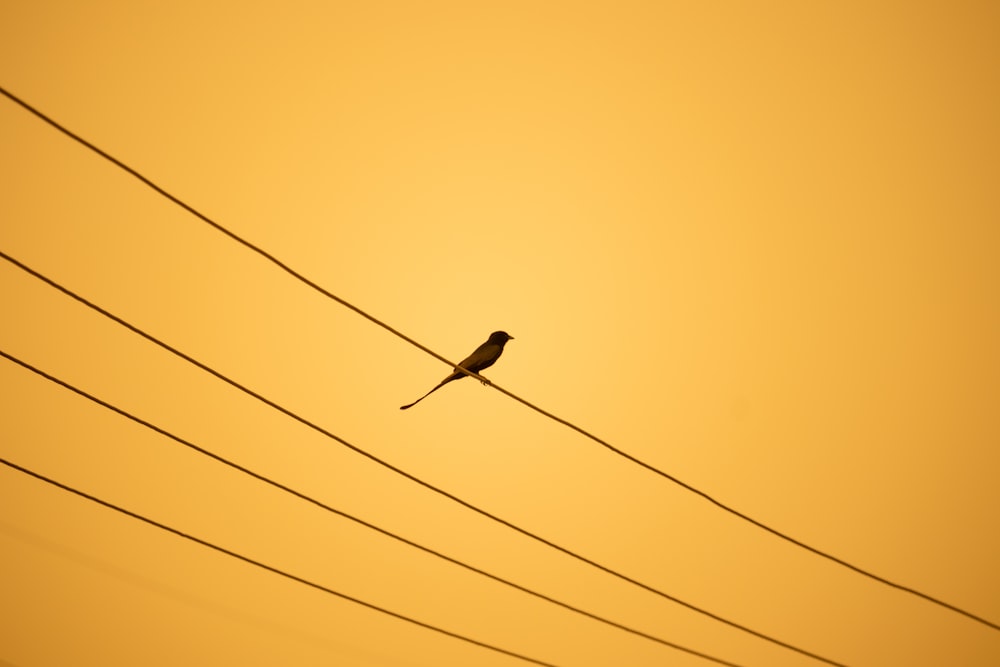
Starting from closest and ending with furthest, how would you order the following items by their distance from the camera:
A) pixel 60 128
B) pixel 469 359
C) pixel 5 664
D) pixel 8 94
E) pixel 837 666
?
pixel 8 94 < pixel 60 128 < pixel 837 666 < pixel 469 359 < pixel 5 664

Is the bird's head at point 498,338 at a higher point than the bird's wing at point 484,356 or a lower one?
higher

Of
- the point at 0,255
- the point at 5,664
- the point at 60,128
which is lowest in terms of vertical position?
the point at 5,664

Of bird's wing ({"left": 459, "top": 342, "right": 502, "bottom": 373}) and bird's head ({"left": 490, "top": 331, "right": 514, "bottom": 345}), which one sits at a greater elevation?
bird's head ({"left": 490, "top": 331, "right": 514, "bottom": 345})

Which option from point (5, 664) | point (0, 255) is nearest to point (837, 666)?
point (0, 255)

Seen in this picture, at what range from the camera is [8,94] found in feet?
10.5

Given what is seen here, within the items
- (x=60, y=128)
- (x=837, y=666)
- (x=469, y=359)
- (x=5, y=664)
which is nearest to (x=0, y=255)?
(x=60, y=128)

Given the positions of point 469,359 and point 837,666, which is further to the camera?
point 469,359

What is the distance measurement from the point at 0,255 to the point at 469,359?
5444 mm

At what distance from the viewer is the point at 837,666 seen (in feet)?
21.6

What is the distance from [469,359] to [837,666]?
170 inches

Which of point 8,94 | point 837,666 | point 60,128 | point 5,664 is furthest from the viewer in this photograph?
point 5,664

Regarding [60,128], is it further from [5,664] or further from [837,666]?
[5,664]

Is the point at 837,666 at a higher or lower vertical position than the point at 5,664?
higher

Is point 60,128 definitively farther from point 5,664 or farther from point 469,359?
point 5,664
